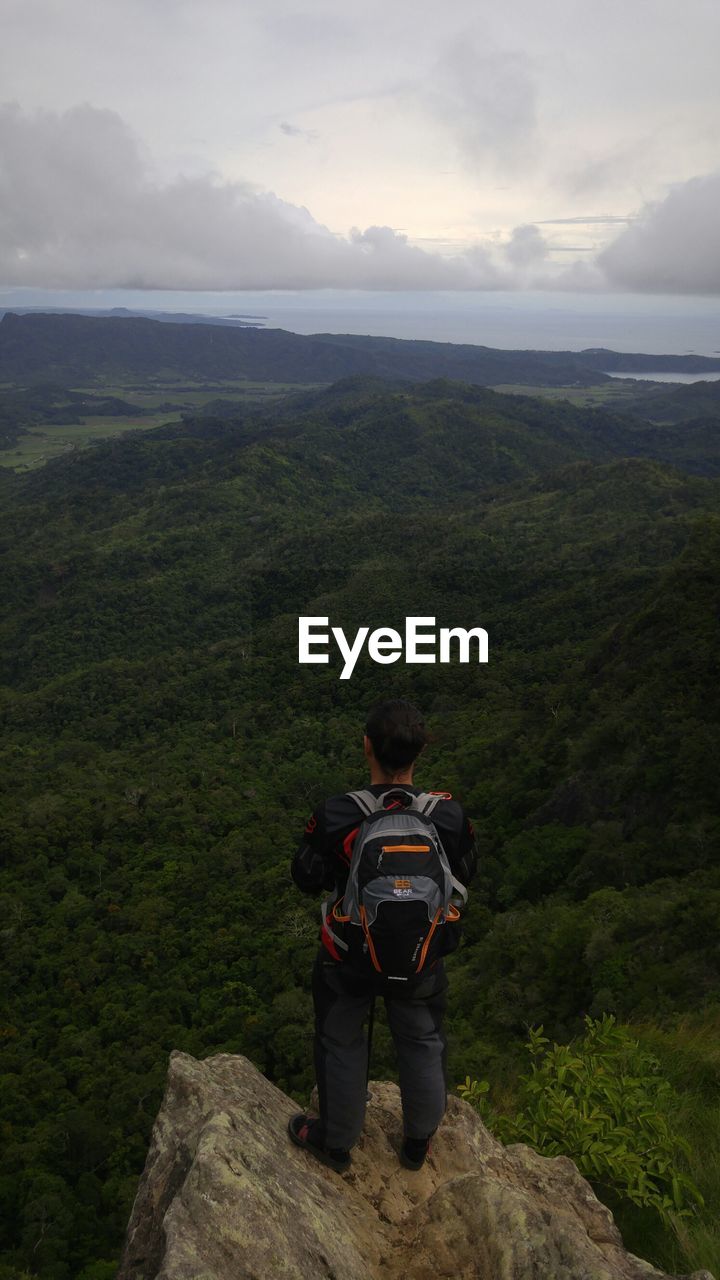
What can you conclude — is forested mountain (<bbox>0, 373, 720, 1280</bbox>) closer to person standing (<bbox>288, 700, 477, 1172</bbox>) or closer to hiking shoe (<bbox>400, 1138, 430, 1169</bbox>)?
hiking shoe (<bbox>400, 1138, 430, 1169</bbox>)

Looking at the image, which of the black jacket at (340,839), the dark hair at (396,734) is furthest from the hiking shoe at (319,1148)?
the dark hair at (396,734)

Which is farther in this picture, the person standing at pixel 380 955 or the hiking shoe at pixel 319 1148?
the hiking shoe at pixel 319 1148

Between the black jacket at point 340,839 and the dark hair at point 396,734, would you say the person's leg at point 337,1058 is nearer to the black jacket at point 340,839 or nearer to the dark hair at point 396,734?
the black jacket at point 340,839

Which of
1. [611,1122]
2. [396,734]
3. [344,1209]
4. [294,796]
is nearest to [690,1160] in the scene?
[611,1122]

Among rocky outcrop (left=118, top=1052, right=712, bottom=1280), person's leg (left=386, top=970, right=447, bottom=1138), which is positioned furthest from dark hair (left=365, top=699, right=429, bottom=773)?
rocky outcrop (left=118, top=1052, right=712, bottom=1280)

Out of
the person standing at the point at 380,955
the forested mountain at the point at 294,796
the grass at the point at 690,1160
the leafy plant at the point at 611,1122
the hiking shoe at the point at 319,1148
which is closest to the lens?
the grass at the point at 690,1160

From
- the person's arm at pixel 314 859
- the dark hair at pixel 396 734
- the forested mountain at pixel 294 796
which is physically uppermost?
the dark hair at pixel 396 734

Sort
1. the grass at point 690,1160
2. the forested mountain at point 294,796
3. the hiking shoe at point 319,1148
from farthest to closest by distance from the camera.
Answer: the forested mountain at point 294,796
the hiking shoe at point 319,1148
the grass at point 690,1160
